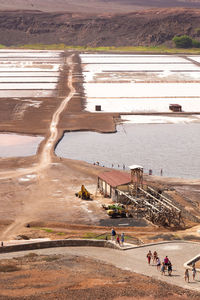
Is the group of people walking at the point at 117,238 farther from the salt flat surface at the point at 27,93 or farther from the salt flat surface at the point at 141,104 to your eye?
the salt flat surface at the point at 27,93

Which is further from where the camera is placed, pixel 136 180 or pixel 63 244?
pixel 136 180

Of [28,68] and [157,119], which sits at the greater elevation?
[28,68]

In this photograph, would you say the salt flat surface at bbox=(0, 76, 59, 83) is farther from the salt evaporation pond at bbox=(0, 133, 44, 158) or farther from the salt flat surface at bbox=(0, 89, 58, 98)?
the salt evaporation pond at bbox=(0, 133, 44, 158)

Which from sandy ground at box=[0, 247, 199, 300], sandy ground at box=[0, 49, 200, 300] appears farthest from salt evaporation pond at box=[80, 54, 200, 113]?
sandy ground at box=[0, 247, 199, 300]

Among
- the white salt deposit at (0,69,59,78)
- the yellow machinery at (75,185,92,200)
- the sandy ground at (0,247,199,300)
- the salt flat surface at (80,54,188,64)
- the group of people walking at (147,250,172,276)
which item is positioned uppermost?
the salt flat surface at (80,54,188,64)

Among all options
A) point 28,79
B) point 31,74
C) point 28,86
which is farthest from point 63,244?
point 31,74

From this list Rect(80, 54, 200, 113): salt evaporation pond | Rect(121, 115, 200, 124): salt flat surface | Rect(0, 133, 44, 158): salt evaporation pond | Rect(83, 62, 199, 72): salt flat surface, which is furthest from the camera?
Rect(83, 62, 199, 72): salt flat surface

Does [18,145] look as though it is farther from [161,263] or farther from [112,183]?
[161,263]
